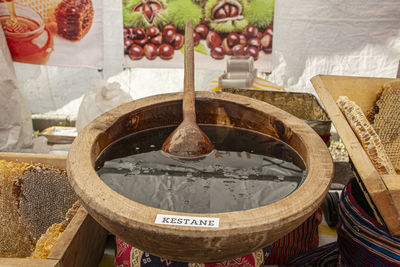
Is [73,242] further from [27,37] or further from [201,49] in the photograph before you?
[27,37]

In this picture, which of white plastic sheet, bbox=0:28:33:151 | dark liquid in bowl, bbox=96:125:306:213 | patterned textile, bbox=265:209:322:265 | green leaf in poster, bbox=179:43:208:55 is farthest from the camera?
green leaf in poster, bbox=179:43:208:55

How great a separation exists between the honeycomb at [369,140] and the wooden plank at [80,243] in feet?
3.44

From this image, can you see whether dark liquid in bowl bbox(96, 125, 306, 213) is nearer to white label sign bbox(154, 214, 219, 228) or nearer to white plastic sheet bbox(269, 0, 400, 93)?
white label sign bbox(154, 214, 219, 228)

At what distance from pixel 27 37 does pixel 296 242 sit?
9.56ft

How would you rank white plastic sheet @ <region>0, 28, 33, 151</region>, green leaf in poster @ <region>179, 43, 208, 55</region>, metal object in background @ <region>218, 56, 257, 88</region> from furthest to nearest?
green leaf in poster @ <region>179, 43, 208, 55</region> → white plastic sheet @ <region>0, 28, 33, 151</region> → metal object in background @ <region>218, 56, 257, 88</region>

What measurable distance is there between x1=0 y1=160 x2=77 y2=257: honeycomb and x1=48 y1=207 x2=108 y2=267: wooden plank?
0.65 feet

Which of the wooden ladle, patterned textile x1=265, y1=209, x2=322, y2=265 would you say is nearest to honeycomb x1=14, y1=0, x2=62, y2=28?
the wooden ladle

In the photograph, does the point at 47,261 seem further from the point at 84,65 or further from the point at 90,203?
the point at 84,65

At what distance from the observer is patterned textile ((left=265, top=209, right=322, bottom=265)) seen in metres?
1.54

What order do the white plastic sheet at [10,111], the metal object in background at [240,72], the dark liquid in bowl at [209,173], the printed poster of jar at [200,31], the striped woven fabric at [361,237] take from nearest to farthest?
the dark liquid in bowl at [209,173]
the striped woven fabric at [361,237]
the metal object in background at [240,72]
the white plastic sheet at [10,111]
the printed poster of jar at [200,31]

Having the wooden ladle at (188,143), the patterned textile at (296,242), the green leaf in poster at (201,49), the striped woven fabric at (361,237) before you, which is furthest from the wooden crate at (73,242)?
the green leaf in poster at (201,49)

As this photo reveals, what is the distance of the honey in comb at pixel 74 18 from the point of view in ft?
9.78

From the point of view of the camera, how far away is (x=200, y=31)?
9.86 ft

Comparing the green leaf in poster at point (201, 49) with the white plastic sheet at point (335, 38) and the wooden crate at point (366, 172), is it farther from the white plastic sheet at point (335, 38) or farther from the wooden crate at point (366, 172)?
the wooden crate at point (366, 172)
